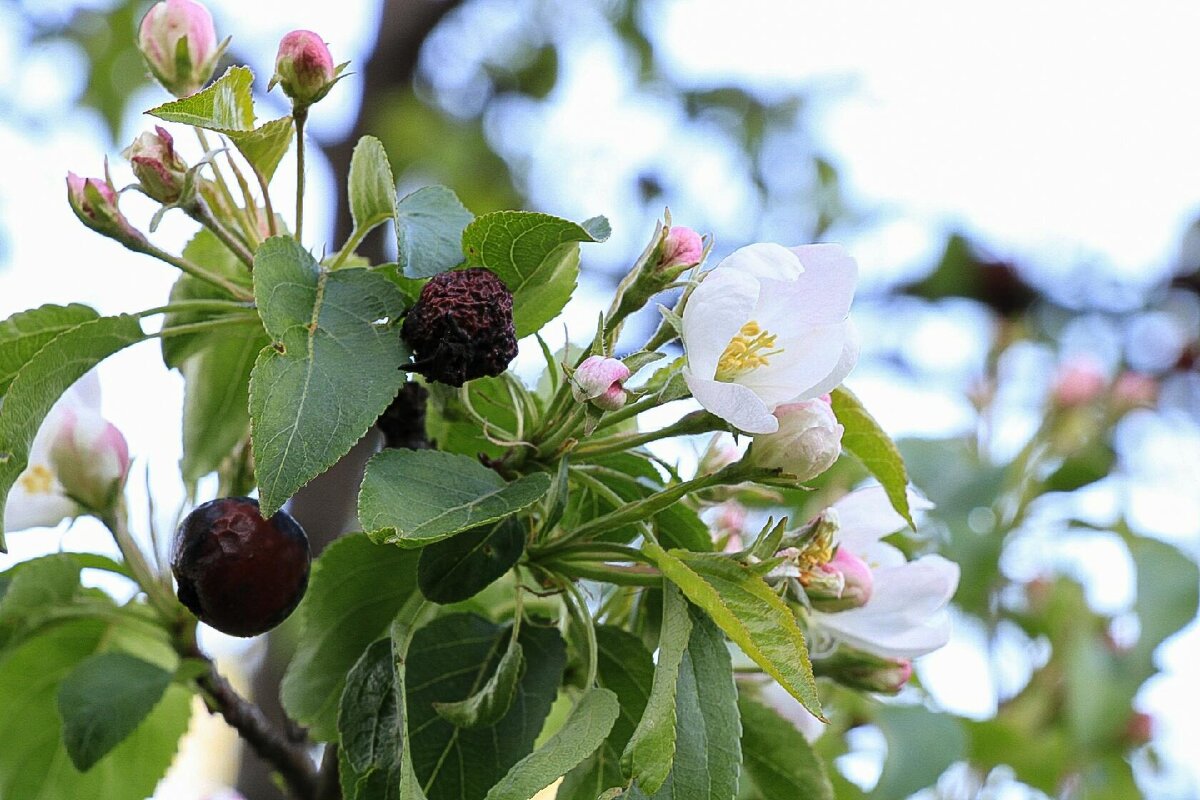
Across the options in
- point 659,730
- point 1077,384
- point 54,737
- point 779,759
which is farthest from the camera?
point 1077,384

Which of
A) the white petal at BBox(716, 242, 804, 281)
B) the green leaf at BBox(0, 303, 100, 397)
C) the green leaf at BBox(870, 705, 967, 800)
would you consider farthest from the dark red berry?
the green leaf at BBox(870, 705, 967, 800)

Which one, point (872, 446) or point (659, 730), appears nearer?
point (659, 730)

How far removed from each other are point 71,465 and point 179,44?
0.27 m

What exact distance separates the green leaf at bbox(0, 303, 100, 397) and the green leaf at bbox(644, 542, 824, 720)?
37cm

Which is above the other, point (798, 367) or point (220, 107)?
point (220, 107)

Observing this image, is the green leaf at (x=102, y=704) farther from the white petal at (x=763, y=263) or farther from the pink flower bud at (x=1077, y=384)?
the pink flower bud at (x=1077, y=384)

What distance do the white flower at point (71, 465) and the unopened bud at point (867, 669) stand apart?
1.57 ft

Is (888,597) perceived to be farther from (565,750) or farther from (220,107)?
(220,107)

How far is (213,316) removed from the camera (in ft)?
2.78

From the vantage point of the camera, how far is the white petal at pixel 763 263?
68 cm

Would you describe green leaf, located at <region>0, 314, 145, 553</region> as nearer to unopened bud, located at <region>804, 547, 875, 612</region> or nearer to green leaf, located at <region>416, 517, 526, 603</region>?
green leaf, located at <region>416, 517, 526, 603</region>

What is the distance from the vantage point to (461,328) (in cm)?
65

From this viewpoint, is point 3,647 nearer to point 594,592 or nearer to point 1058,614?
point 594,592

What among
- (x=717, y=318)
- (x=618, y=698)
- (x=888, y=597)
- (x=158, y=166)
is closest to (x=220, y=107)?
(x=158, y=166)
